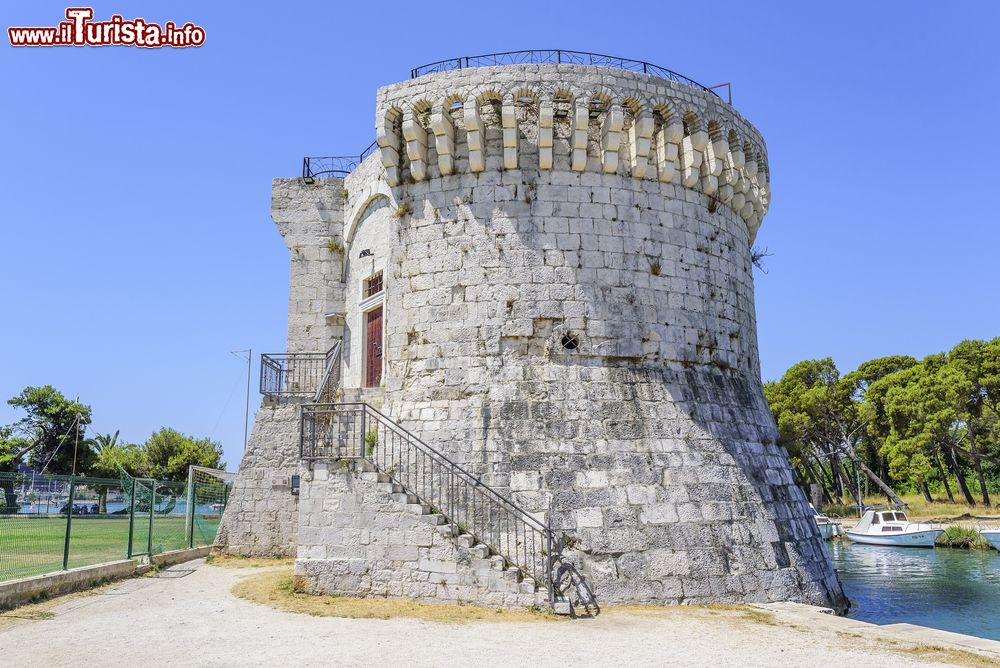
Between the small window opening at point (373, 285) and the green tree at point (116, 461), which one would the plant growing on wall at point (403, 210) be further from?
the green tree at point (116, 461)

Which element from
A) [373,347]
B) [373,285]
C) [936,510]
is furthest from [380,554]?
[936,510]

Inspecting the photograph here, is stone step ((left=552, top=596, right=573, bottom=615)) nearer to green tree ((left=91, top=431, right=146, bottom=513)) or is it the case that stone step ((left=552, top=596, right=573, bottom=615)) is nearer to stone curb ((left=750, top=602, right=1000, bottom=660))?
stone curb ((left=750, top=602, right=1000, bottom=660))

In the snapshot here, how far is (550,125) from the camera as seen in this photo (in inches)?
442

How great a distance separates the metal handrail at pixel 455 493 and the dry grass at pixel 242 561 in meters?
3.54

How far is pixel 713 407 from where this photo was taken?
11.5 m

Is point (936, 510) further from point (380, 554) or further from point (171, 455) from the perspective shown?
point (171, 455)

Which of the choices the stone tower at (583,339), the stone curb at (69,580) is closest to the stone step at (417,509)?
the stone tower at (583,339)

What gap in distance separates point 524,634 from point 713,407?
17.6 ft

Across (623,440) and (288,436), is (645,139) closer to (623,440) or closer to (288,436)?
(623,440)

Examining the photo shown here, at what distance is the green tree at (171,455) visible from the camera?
40.3m

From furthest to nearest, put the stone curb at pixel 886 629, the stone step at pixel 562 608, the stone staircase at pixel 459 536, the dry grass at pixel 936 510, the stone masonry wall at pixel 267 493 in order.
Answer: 1. the dry grass at pixel 936 510
2. the stone masonry wall at pixel 267 493
3. the stone staircase at pixel 459 536
4. the stone step at pixel 562 608
5. the stone curb at pixel 886 629

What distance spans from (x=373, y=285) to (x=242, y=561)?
18.8 feet

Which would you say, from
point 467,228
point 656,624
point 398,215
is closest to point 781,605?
point 656,624

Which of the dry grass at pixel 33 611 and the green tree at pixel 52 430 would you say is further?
the green tree at pixel 52 430
